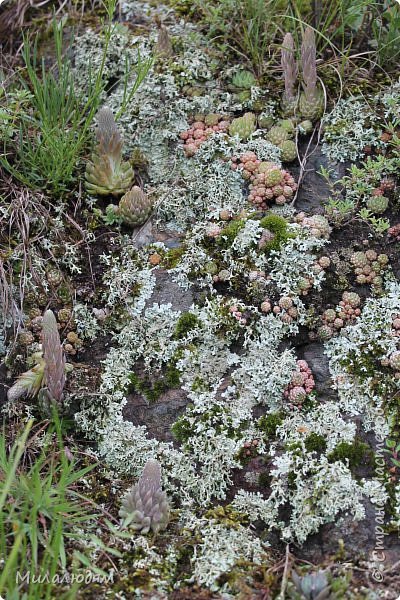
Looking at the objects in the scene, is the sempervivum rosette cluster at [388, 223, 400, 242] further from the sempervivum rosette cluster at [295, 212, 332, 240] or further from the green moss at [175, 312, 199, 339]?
the green moss at [175, 312, 199, 339]

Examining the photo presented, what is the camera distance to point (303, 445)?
325 centimetres

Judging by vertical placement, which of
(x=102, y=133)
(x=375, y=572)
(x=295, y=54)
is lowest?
(x=375, y=572)

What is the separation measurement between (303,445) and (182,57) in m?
2.81

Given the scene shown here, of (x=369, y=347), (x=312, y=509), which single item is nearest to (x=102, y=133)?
(x=369, y=347)

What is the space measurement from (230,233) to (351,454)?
143cm

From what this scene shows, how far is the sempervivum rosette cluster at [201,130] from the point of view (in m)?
4.15

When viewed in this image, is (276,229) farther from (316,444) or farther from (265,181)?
(316,444)

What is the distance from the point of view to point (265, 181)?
3912mm

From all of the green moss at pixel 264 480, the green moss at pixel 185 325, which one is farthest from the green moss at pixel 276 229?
the green moss at pixel 264 480

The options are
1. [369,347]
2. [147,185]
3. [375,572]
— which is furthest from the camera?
[147,185]

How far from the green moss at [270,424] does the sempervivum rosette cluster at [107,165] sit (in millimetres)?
1703

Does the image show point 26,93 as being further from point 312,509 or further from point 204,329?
point 312,509

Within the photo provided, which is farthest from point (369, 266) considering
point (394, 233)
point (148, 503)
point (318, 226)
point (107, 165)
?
point (148, 503)

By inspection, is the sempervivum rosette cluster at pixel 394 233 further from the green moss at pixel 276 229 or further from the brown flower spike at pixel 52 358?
the brown flower spike at pixel 52 358
